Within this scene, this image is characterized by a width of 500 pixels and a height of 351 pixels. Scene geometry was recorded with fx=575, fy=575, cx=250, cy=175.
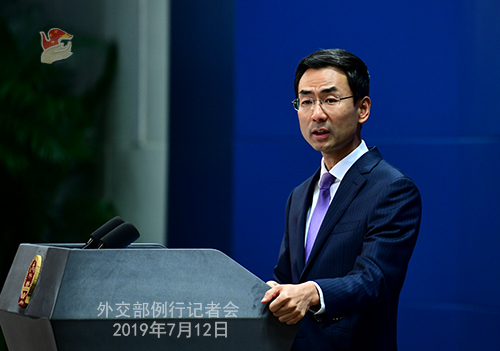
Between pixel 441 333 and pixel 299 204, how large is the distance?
170 cm

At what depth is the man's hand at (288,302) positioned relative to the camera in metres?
1.24

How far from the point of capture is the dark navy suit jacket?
5.00 feet

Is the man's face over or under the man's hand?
over

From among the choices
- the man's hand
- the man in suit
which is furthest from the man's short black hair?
the man's hand

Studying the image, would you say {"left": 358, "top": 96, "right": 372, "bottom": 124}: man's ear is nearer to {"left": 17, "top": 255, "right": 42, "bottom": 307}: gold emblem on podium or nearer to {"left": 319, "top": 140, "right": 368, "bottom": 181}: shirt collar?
{"left": 319, "top": 140, "right": 368, "bottom": 181}: shirt collar

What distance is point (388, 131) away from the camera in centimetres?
327

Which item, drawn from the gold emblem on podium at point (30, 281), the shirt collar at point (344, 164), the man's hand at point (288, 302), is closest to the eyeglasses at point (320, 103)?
the shirt collar at point (344, 164)

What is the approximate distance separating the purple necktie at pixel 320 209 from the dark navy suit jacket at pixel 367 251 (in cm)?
5

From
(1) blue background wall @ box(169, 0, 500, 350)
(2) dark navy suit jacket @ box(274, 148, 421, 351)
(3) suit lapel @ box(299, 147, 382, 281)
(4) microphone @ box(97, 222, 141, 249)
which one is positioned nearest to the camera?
(4) microphone @ box(97, 222, 141, 249)

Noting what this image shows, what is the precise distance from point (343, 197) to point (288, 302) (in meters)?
0.53

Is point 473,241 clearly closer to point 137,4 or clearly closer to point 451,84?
point 451,84

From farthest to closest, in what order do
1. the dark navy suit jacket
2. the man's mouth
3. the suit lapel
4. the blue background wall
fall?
the blue background wall, the man's mouth, the suit lapel, the dark navy suit jacket

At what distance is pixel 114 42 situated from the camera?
387 cm

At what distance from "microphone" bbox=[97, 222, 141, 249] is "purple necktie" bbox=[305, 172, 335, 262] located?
0.60m
